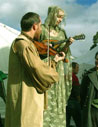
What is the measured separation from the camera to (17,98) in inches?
121

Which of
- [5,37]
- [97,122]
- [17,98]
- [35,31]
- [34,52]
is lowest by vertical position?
[97,122]

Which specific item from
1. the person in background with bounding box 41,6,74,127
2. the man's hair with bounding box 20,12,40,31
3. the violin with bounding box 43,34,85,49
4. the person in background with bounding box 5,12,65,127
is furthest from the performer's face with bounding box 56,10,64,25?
the person in background with bounding box 5,12,65,127

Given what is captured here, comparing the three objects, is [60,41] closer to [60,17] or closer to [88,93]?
[60,17]

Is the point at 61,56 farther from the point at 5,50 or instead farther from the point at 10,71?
the point at 5,50

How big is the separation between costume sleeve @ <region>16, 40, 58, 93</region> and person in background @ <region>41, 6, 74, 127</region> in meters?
1.62

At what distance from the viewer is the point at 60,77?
16.0ft

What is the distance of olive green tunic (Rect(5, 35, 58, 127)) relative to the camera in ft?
9.85

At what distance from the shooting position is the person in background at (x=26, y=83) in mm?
3002

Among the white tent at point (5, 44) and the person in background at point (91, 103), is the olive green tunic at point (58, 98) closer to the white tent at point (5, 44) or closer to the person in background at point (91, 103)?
the person in background at point (91, 103)

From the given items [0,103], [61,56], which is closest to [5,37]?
[0,103]

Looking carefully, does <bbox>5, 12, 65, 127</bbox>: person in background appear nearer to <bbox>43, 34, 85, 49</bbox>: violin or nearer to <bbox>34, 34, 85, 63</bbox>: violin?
<bbox>34, 34, 85, 63</bbox>: violin

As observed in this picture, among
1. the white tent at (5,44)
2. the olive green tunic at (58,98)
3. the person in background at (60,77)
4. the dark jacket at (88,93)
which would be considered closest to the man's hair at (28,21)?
the person in background at (60,77)

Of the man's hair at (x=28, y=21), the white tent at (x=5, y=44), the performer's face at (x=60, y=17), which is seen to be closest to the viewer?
the man's hair at (x=28, y=21)

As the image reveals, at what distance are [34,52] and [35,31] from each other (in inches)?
11.0
